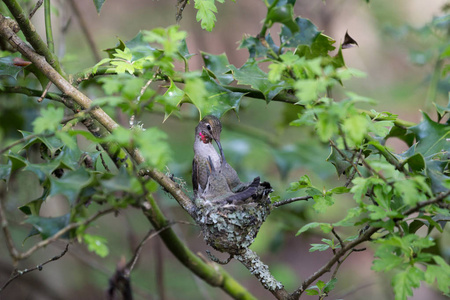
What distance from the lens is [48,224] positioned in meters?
1.42

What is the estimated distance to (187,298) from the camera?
6.00 meters

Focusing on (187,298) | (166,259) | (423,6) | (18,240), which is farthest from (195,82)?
(423,6)

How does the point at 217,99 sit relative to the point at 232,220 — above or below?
above

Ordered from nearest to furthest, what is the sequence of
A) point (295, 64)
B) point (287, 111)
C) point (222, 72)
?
point (295, 64), point (222, 72), point (287, 111)

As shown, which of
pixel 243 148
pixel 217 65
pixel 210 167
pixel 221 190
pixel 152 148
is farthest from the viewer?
pixel 243 148

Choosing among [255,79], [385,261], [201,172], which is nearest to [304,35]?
[255,79]

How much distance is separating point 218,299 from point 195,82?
5810 mm

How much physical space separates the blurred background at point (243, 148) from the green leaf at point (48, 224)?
1.21ft

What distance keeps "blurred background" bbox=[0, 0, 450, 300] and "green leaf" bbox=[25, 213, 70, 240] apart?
0.37m

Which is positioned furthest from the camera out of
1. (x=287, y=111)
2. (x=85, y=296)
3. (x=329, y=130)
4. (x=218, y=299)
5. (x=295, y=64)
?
(x=218, y=299)

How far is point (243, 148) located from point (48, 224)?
2.59 meters

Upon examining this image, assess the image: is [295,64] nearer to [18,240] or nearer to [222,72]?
[222,72]

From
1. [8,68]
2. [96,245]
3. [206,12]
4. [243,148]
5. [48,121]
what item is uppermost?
[243,148]

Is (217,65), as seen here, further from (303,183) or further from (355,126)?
(355,126)
